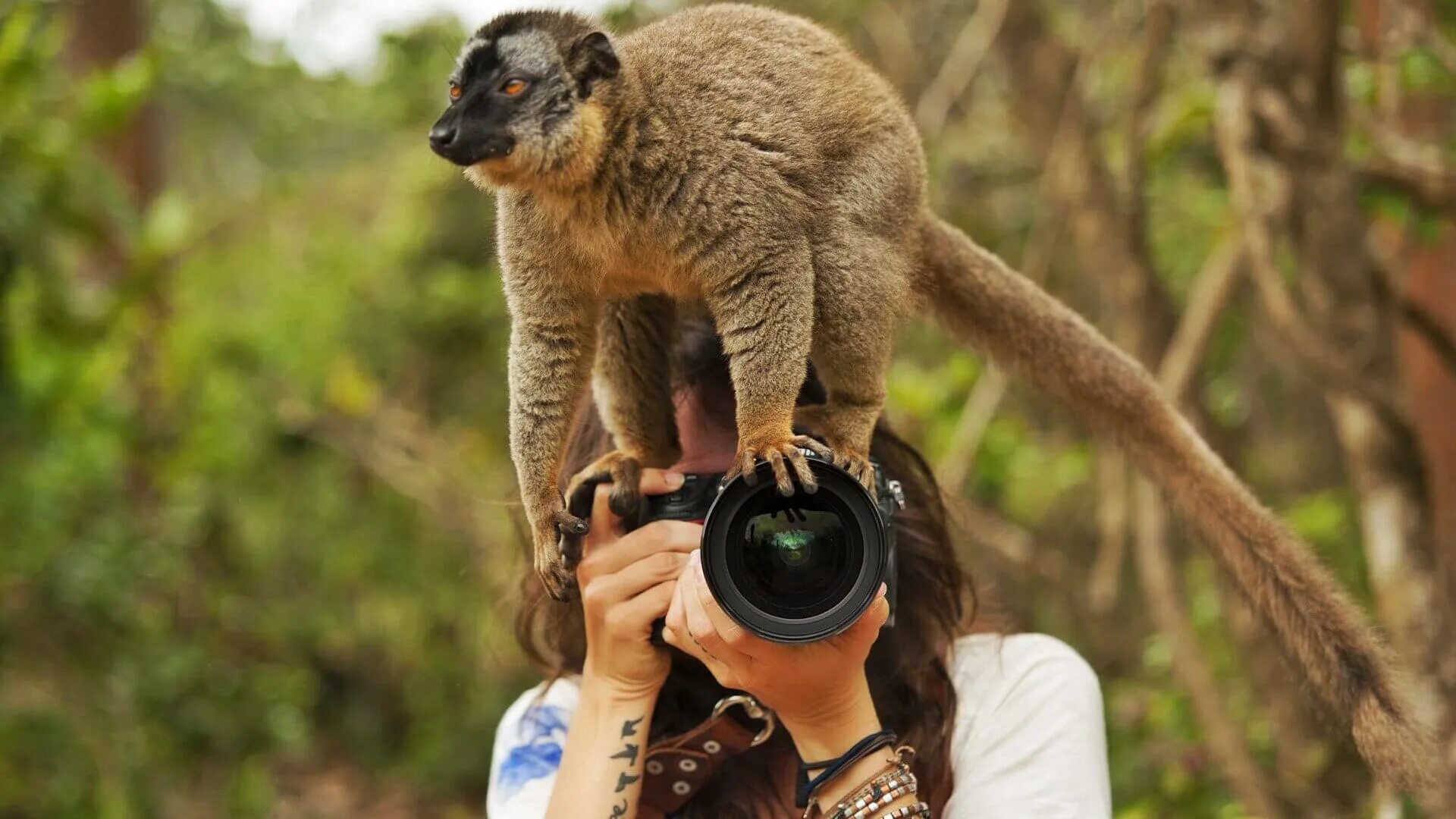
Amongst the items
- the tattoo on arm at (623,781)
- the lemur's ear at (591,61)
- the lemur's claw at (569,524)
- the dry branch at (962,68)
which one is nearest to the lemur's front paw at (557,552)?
the lemur's claw at (569,524)

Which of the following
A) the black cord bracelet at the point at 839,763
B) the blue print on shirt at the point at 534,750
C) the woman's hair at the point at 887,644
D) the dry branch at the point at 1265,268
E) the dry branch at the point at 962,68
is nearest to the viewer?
the black cord bracelet at the point at 839,763

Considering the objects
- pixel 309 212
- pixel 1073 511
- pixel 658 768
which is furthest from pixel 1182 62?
pixel 309 212

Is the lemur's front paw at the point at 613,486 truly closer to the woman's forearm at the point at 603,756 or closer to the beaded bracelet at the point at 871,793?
the woman's forearm at the point at 603,756

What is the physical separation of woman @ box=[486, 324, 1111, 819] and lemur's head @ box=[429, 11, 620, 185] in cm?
36

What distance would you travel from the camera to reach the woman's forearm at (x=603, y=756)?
5.25ft

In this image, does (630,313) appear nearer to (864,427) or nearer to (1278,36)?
(864,427)

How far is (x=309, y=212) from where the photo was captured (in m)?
8.66

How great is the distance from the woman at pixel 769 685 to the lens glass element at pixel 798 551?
47 millimetres

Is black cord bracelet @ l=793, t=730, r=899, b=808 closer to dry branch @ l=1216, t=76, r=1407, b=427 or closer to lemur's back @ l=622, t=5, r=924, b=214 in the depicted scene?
lemur's back @ l=622, t=5, r=924, b=214

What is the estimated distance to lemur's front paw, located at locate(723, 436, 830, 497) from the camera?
146 centimetres

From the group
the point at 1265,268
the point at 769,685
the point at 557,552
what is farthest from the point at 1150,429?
the point at 1265,268

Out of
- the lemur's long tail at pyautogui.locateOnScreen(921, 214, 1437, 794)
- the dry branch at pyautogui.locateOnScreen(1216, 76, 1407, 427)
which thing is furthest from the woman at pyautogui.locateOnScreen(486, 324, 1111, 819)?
the dry branch at pyautogui.locateOnScreen(1216, 76, 1407, 427)

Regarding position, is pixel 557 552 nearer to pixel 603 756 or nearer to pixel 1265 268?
pixel 603 756

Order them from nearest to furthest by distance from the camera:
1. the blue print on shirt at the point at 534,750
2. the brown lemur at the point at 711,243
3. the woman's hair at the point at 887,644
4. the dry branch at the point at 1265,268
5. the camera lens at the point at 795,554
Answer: the camera lens at the point at 795,554 → the brown lemur at the point at 711,243 → the woman's hair at the point at 887,644 → the blue print on shirt at the point at 534,750 → the dry branch at the point at 1265,268
